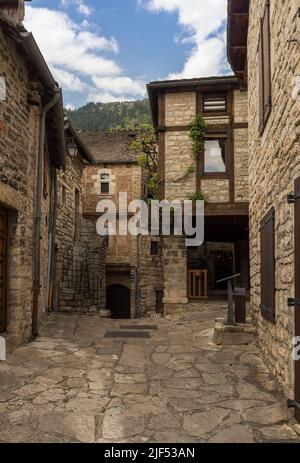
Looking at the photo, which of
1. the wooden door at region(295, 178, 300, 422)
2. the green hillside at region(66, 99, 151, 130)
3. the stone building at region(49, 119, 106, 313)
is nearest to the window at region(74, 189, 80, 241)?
the stone building at region(49, 119, 106, 313)

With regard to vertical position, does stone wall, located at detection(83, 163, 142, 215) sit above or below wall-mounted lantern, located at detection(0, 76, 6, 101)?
above

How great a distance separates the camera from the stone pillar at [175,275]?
11.7 metres

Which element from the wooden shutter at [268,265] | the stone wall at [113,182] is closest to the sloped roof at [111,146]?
the stone wall at [113,182]

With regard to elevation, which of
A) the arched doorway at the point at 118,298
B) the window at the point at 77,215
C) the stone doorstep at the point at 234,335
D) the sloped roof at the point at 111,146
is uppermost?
the sloped roof at the point at 111,146

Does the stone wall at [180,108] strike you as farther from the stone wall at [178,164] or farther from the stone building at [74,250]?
the stone building at [74,250]

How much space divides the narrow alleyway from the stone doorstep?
238 millimetres

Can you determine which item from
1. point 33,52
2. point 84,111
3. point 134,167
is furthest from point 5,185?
point 84,111

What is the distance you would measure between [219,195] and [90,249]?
14.1 feet

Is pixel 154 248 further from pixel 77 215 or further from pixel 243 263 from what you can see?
pixel 77 215

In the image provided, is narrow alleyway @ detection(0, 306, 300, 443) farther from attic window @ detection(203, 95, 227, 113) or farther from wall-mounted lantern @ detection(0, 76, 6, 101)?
attic window @ detection(203, 95, 227, 113)

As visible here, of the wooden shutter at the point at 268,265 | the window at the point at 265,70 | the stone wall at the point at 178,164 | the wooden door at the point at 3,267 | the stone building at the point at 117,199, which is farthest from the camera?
the stone building at the point at 117,199

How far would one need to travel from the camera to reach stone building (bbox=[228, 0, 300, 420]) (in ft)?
12.0

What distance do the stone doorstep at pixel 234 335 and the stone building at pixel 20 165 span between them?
2.99 m
